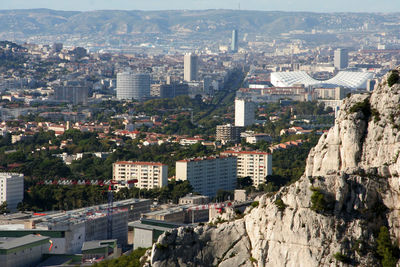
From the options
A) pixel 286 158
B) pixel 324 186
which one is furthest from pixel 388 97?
pixel 286 158

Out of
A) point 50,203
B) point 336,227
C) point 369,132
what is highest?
point 369,132

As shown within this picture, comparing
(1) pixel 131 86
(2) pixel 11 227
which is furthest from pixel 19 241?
(1) pixel 131 86

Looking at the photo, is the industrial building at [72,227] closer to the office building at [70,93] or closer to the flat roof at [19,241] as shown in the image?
the flat roof at [19,241]

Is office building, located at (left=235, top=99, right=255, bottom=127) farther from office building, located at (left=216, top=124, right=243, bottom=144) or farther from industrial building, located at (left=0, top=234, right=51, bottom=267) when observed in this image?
industrial building, located at (left=0, top=234, right=51, bottom=267)

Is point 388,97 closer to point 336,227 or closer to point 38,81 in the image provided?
point 336,227

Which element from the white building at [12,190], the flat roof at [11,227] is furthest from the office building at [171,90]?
the flat roof at [11,227]

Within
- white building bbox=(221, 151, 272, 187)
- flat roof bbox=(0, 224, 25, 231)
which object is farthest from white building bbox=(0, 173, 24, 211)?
white building bbox=(221, 151, 272, 187)

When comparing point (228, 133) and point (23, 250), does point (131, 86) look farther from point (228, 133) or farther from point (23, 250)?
point (23, 250)
